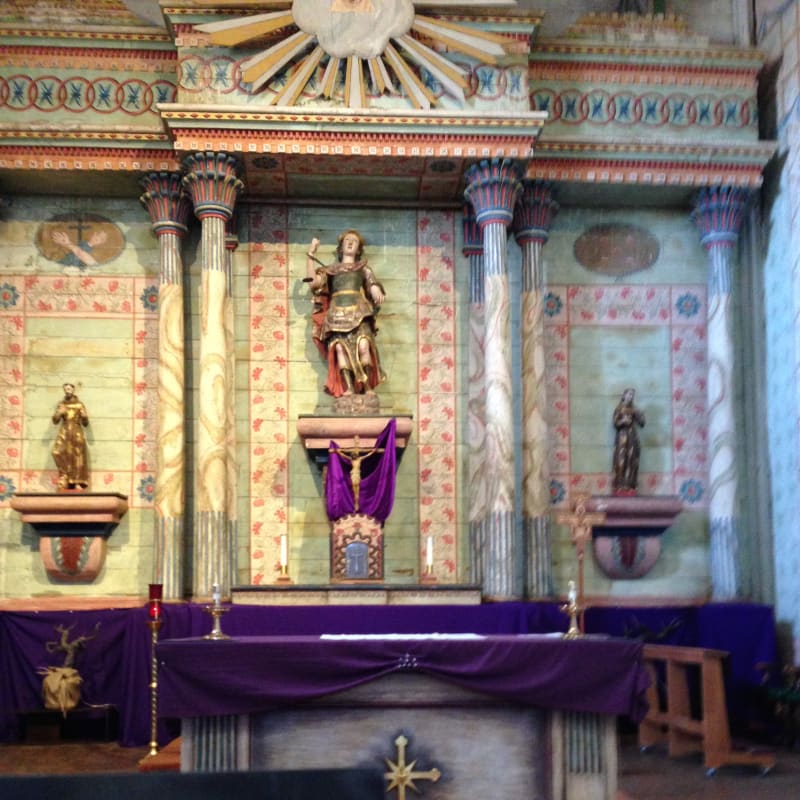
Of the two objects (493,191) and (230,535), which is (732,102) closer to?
(493,191)

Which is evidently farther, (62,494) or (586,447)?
(586,447)

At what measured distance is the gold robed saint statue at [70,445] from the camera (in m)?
14.0

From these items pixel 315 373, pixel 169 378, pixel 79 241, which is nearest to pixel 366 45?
pixel 315 373

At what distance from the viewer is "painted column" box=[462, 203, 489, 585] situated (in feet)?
46.8

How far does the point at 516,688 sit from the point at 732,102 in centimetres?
912

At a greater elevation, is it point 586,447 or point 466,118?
point 466,118

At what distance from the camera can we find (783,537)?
45.8 ft

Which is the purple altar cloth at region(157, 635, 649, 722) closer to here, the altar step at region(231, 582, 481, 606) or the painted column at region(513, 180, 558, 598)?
the altar step at region(231, 582, 481, 606)

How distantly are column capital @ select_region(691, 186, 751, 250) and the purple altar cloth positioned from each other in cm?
782

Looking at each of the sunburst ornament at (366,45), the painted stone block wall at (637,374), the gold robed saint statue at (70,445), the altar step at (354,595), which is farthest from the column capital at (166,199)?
the painted stone block wall at (637,374)

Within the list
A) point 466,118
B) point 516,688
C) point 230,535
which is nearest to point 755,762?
point 516,688

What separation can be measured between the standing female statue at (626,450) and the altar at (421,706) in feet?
20.3

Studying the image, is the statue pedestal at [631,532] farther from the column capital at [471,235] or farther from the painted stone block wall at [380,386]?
the column capital at [471,235]

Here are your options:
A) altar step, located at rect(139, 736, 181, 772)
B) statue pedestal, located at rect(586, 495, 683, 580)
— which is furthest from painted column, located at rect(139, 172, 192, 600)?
statue pedestal, located at rect(586, 495, 683, 580)
